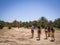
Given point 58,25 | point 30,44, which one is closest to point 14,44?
point 30,44

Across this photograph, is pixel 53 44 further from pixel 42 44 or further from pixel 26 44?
pixel 26 44

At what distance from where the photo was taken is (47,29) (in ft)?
75.7

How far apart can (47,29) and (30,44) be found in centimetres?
724

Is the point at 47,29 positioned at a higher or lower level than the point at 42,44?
higher

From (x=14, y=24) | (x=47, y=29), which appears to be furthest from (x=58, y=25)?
(x=47, y=29)

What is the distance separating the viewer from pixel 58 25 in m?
65.7

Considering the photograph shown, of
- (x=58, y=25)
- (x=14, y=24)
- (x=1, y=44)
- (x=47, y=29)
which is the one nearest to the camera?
(x=1, y=44)

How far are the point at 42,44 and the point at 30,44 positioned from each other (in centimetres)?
125

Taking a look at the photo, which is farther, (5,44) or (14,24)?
(14,24)

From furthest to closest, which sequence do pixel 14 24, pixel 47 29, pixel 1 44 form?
pixel 14 24 < pixel 47 29 < pixel 1 44

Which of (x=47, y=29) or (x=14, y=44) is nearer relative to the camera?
(x=14, y=44)

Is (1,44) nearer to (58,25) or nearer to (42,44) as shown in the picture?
(42,44)

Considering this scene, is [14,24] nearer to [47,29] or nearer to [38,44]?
[47,29]

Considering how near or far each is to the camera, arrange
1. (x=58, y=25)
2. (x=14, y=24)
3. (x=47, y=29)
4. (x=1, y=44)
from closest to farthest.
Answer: (x=1, y=44)
(x=47, y=29)
(x=58, y=25)
(x=14, y=24)
